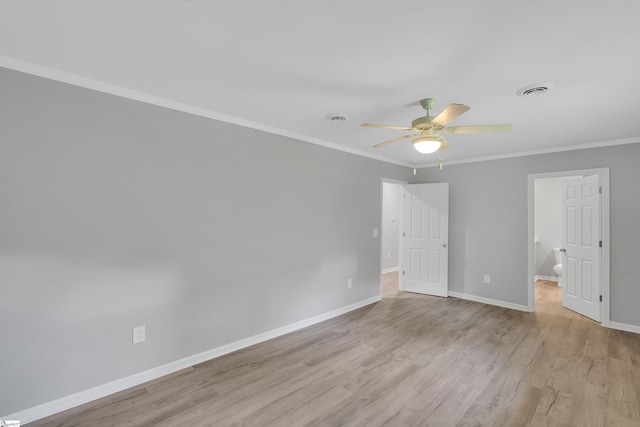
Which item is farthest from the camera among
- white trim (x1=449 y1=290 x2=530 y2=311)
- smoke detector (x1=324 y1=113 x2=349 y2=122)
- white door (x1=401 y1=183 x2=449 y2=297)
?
white door (x1=401 y1=183 x2=449 y2=297)

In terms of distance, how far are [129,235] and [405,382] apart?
2.63m

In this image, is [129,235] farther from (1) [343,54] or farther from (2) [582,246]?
(2) [582,246]

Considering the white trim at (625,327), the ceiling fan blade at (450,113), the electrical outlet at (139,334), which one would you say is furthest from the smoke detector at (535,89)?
the electrical outlet at (139,334)

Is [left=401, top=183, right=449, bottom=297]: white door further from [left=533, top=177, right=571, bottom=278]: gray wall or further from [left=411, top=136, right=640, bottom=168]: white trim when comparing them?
[left=533, top=177, right=571, bottom=278]: gray wall

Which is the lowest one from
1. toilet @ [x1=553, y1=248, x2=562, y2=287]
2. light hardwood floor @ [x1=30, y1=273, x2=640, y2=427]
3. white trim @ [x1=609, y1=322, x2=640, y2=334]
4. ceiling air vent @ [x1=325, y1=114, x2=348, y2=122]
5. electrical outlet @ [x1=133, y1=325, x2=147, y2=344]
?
light hardwood floor @ [x1=30, y1=273, x2=640, y2=427]

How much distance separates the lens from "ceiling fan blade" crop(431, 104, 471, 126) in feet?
6.24

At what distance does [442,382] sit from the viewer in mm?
2502

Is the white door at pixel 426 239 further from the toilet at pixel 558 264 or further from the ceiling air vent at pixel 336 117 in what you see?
the ceiling air vent at pixel 336 117

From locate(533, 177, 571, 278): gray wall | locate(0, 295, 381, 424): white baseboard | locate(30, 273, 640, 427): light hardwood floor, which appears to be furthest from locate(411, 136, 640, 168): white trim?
locate(0, 295, 381, 424): white baseboard

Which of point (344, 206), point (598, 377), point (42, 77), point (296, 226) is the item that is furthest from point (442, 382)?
point (42, 77)

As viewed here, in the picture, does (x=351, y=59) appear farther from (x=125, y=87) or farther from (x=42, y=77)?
(x=42, y=77)

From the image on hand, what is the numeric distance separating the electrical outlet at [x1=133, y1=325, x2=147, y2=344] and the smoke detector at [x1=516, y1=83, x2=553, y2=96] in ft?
11.8

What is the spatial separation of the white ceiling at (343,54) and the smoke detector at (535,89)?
0.07 metres

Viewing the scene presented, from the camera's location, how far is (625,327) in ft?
12.0
